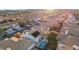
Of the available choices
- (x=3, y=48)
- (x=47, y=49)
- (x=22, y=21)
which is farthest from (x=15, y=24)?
(x=47, y=49)

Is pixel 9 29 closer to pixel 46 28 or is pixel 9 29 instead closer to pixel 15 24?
pixel 15 24

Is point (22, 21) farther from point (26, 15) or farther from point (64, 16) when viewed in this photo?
point (64, 16)

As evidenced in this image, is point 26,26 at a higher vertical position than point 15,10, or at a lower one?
lower

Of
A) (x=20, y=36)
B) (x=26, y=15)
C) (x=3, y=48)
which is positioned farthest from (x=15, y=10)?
(x=3, y=48)

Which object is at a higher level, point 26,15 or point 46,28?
point 26,15
